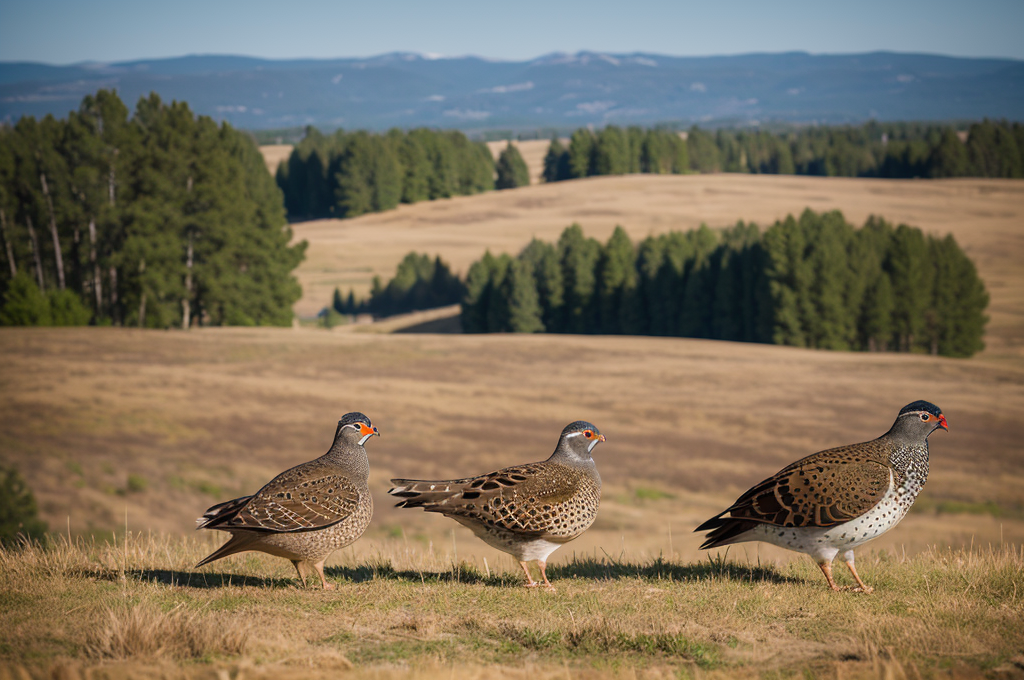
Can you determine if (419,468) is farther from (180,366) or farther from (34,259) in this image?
(34,259)

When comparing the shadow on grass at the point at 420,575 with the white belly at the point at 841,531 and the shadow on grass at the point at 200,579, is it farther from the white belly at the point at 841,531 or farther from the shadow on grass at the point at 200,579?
the white belly at the point at 841,531

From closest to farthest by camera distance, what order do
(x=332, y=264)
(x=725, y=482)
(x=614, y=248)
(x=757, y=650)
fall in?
1. (x=757, y=650)
2. (x=725, y=482)
3. (x=614, y=248)
4. (x=332, y=264)

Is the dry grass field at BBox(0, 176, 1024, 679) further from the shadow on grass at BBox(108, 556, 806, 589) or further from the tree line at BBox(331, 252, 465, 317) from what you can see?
the tree line at BBox(331, 252, 465, 317)

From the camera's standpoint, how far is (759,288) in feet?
306

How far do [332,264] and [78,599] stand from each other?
136434 millimetres

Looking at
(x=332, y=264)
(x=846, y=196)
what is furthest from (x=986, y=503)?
(x=846, y=196)

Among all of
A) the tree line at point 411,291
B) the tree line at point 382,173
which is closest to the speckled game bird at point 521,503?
the tree line at point 411,291

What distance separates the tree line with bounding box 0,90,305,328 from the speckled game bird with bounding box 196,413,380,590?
66.2m

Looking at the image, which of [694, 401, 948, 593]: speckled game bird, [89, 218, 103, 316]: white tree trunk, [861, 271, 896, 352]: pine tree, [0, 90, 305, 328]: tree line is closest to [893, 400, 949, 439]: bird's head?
[694, 401, 948, 593]: speckled game bird

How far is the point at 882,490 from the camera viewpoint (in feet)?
27.2

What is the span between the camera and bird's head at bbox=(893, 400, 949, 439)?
8.88 meters

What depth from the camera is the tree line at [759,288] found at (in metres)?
87.8

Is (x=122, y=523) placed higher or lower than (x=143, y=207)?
lower

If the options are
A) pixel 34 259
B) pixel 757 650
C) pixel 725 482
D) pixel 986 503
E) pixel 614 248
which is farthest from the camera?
pixel 614 248
